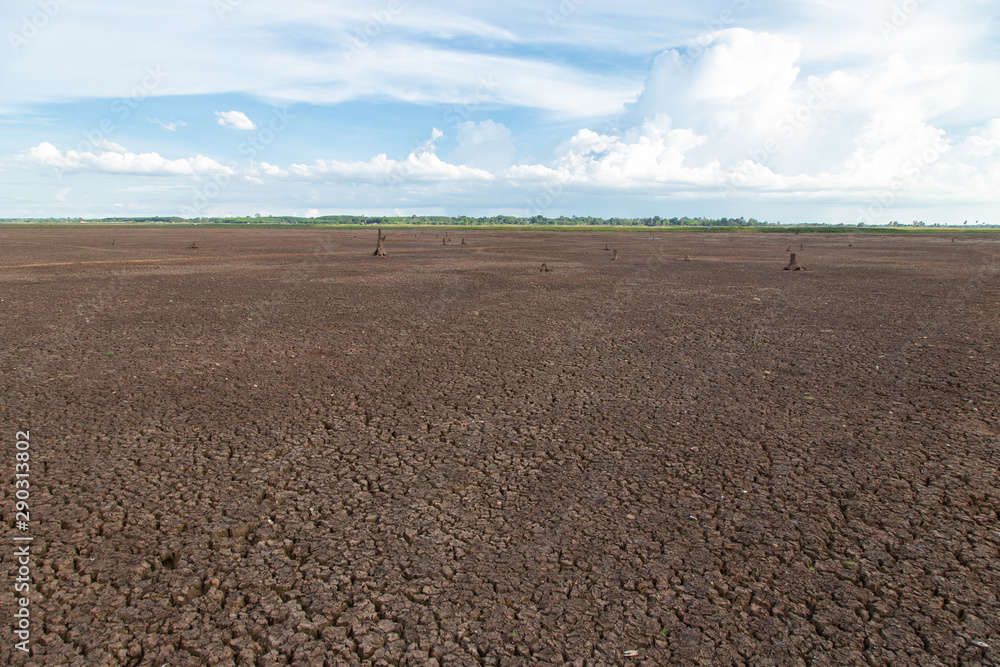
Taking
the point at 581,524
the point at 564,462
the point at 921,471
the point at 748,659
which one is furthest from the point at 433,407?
the point at 921,471

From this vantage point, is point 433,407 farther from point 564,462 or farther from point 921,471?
point 921,471

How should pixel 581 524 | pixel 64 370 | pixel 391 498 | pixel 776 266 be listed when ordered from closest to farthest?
pixel 581 524 → pixel 391 498 → pixel 64 370 → pixel 776 266

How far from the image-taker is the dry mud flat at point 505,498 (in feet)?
11.0

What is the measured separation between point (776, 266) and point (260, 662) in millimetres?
32022

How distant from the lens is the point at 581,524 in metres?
4.50

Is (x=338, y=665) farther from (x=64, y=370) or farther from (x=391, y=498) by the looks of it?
(x=64, y=370)

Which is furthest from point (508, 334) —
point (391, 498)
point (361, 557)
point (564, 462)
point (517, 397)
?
point (361, 557)

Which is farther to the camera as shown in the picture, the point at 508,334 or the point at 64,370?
the point at 508,334

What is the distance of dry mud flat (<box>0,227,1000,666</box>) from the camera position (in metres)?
3.36

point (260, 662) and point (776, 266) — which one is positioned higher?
point (776, 266)

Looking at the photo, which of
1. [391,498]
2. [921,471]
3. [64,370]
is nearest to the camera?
[391,498]

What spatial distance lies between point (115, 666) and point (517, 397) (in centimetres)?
517

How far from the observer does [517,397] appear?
7617mm

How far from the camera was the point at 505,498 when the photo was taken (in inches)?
193
